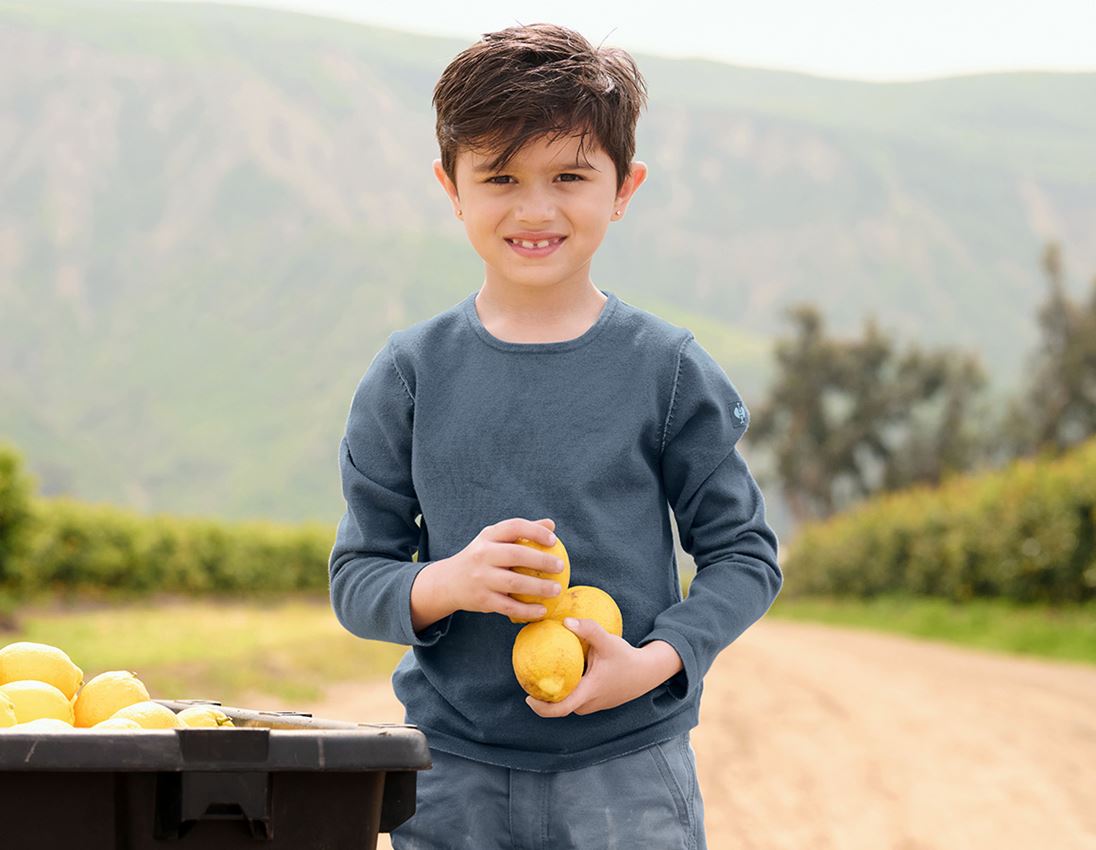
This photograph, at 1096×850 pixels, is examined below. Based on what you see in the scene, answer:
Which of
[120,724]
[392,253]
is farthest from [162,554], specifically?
[392,253]

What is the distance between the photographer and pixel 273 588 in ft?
74.5

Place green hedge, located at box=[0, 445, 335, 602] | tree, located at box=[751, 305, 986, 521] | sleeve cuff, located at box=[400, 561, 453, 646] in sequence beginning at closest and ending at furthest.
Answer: sleeve cuff, located at box=[400, 561, 453, 646], green hedge, located at box=[0, 445, 335, 602], tree, located at box=[751, 305, 986, 521]

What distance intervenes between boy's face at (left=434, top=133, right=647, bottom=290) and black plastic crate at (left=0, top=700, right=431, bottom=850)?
0.86 metres

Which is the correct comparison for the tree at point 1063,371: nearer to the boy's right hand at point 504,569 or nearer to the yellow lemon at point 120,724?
the boy's right hand at point 504,569

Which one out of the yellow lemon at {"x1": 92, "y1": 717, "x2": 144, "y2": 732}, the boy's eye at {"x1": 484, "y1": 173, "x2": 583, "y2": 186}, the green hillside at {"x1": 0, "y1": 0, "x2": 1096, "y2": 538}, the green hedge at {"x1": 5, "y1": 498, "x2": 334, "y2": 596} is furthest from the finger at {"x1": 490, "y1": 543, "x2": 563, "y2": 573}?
the green hillside at {"x1": 0, "y1": 0, "x2": 1096, "y2": 538}

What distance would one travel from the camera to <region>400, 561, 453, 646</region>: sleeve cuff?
2113mm

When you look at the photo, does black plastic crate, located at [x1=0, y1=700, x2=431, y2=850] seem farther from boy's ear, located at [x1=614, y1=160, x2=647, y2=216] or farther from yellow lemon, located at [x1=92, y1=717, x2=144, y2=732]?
boy's ear, located at [x1=614, y1=160, x2=647, y2=216]

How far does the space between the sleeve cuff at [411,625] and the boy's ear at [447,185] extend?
0.60 meters

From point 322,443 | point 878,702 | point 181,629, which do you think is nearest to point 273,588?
point 181,629

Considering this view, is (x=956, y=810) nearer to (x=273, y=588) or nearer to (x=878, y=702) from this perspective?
(x=878, y=702)

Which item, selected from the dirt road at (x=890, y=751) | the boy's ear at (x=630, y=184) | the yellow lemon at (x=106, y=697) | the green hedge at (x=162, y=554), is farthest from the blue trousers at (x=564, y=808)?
the green hedge at (x=162, y=554)

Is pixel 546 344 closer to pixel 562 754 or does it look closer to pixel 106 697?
pixel 562 754

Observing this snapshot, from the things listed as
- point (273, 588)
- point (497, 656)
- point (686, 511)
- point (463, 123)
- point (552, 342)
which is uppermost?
point (463, 123)

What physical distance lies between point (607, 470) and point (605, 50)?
2.31ft
